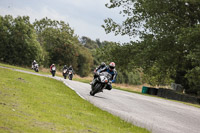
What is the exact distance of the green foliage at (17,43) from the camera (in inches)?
2549

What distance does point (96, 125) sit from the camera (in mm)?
7695

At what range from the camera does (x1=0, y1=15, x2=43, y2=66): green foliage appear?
6475 centimetres

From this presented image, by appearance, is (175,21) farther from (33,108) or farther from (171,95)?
(33,108)

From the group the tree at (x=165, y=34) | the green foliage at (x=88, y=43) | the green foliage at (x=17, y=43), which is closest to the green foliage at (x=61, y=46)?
the green foliage at (x=17, y=43)

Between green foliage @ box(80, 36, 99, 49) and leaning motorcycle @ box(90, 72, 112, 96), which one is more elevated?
green foliage @ box(80, 36, 99, 49)

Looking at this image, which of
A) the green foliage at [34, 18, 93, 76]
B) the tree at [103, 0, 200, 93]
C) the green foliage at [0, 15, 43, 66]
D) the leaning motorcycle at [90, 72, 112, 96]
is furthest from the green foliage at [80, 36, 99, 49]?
the leaning motorcycle at [90, 72, 112, 96]

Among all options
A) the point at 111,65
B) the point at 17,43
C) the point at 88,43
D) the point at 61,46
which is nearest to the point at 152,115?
the point at 111,65

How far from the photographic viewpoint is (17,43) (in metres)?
66.3

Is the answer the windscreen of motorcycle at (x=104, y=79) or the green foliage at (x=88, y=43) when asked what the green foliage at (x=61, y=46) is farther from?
the green foliage at (x=88, y=43)

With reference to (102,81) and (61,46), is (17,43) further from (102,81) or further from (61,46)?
(102,81)

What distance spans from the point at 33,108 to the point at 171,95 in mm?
28875

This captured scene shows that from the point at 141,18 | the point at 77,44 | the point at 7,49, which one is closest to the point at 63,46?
the point at 77,44

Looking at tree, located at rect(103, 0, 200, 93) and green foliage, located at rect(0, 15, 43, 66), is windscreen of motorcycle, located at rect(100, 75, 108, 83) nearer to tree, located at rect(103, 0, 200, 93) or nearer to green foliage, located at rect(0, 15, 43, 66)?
tree, located at rect(103, 0, 200, 93)

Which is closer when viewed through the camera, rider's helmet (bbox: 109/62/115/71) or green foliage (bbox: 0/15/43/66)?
rider's helmet (bbox: 109/62/115/71)
